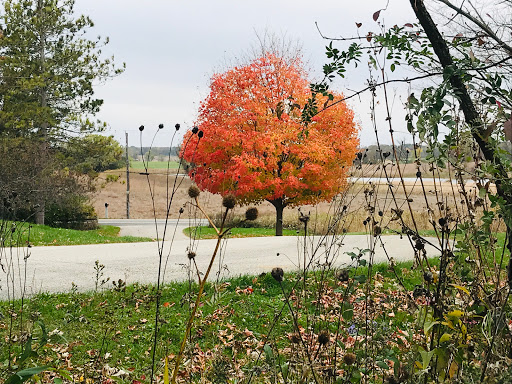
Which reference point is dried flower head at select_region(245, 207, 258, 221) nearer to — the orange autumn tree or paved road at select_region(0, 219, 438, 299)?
paved road at select_region(0, 219, 438, 299)

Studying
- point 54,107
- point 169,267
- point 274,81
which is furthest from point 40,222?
point 169,267

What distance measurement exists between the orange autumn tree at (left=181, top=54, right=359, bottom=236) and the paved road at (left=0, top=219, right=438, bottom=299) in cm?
370

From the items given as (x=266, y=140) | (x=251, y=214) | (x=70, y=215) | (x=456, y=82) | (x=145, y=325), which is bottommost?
(x=145, y=325)

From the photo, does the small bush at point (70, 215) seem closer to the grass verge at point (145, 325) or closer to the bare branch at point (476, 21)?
the grass verge at point (145, 325)

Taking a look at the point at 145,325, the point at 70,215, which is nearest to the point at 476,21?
the point at 145,325

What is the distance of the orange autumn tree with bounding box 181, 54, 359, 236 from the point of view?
15.3 m

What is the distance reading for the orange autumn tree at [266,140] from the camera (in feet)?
50.2

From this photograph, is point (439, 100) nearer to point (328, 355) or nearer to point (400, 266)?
point (328, 355)

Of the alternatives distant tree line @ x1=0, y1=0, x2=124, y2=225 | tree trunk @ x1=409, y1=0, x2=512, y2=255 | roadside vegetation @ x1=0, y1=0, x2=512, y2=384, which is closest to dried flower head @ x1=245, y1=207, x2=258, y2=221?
roadside vegetation @ x1=0, y1=0, x2=512, y2=384

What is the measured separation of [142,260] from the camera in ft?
29.6

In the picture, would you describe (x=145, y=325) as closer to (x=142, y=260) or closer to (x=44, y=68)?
(x=142, y=260)

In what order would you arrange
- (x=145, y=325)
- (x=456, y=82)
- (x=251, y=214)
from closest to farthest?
(x=251, y=214)
(x=456, y=82)
(x=145, y=325)

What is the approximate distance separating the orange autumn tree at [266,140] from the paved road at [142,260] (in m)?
3.70

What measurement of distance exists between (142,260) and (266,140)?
716cm
